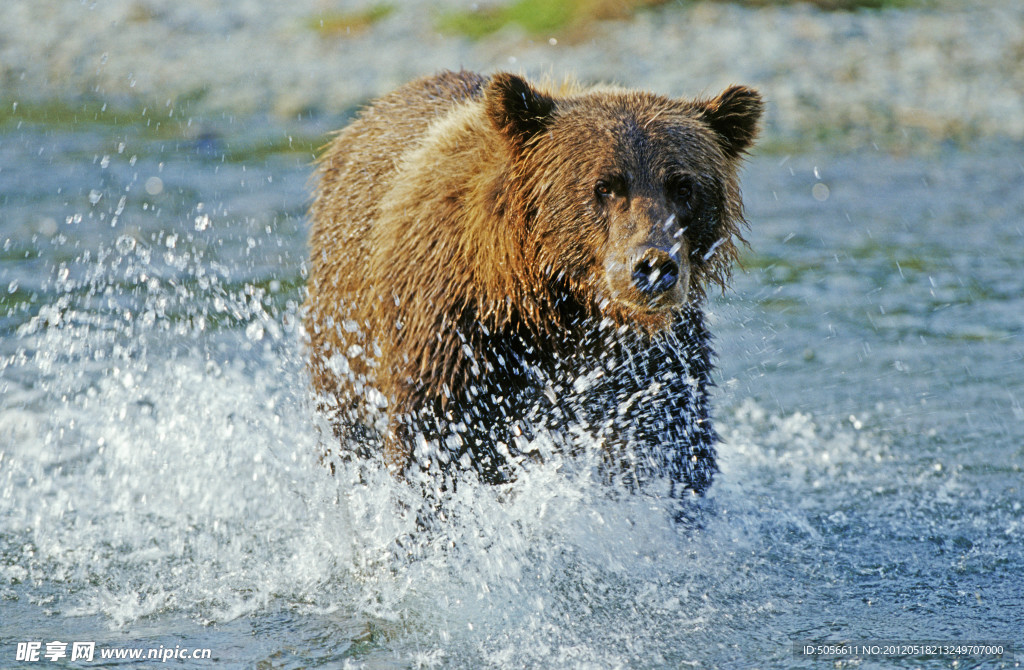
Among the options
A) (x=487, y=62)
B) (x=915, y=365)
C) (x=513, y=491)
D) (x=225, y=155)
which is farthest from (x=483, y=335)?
(x=487, y=62)

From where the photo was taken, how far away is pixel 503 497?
4434 millimetres

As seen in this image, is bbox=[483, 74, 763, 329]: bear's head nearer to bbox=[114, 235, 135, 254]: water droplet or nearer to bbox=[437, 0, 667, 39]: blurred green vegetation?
A: bbox=[114, 235, 135, 254]: water droplet

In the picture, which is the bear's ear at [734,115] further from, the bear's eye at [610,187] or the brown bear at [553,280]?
the bear's eye at [610,187]

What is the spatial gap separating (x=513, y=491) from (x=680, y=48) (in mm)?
11005

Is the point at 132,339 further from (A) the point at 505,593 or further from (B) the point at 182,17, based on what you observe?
(B) the point at 182,17

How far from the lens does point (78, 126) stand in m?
12.4

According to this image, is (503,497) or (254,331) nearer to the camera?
(503,497)

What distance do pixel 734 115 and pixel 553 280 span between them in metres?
1.01

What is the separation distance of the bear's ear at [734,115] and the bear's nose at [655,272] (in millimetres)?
840

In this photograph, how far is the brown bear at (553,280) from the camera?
3.81 metres

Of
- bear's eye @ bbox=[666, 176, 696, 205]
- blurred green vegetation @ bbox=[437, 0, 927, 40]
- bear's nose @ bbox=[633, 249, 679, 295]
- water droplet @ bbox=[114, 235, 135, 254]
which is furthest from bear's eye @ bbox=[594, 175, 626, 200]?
blurred green vegetation @ bbox=[437, 0, 927, 40]

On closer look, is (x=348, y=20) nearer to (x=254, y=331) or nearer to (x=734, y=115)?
(x=254, y=331)

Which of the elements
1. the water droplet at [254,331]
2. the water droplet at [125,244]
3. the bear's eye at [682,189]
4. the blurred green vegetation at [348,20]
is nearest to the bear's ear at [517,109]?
the bear's eye at [682,189]

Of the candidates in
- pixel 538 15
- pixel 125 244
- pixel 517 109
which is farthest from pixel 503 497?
pixel 538 15
